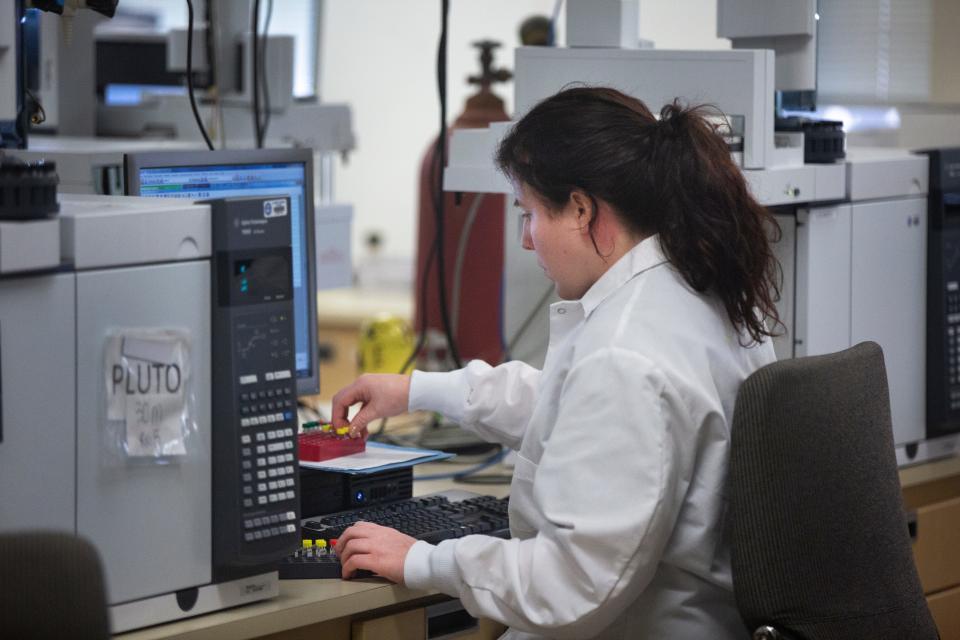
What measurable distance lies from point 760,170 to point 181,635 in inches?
40.4

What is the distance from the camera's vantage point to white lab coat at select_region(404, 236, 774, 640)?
1236 mm

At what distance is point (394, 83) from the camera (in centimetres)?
489

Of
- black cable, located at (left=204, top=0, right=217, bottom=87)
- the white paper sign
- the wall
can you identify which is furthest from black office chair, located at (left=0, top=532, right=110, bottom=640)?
the wall

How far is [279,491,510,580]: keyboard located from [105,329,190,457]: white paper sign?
272 mm

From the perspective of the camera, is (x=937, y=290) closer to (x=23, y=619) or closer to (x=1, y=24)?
(x=1, y=24)

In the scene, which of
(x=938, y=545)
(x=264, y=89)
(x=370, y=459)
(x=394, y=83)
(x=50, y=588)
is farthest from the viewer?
(x=394, y=83)

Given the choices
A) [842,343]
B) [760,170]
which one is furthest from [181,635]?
[842,343]

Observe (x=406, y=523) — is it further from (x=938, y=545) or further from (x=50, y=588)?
(x=938, y=545)

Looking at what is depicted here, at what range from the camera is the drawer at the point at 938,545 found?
209 centimetres

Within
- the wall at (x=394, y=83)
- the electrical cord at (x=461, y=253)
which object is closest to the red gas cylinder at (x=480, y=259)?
the electrical cord at (x=461, y=253)

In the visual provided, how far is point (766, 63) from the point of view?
180cm

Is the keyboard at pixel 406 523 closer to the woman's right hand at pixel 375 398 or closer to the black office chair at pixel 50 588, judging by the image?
the woman's right hand at pixel 375 398

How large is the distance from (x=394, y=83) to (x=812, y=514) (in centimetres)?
382

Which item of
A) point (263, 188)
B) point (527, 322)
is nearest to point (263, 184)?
point (263, 188)
